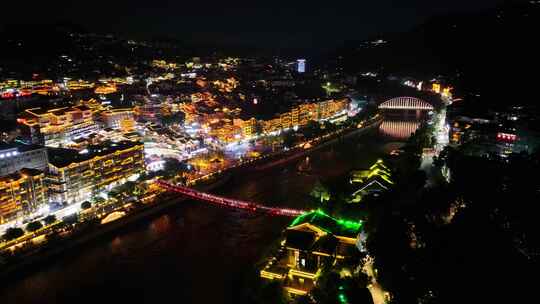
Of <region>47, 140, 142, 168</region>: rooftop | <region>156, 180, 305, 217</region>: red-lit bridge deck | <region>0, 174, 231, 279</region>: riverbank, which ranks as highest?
<region>47, 140, 142, 168</region>: rooftop

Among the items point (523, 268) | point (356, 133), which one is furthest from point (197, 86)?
point (523, 268)

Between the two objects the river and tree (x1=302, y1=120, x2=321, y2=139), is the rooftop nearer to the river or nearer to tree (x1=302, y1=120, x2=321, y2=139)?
the river

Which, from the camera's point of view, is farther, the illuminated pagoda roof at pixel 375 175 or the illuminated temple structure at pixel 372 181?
the illuminated pagoda roof at pixel 375 175

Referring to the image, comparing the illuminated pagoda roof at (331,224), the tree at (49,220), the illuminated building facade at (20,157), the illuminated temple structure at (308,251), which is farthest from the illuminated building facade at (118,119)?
the illuminated temple structure at (308,251)

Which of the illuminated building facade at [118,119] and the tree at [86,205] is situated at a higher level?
the illuminated building facade at [118,119]

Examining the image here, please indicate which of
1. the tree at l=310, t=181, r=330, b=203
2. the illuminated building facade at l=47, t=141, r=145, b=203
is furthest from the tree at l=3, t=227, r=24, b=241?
the tree at l=310, t=181, r=330, b=203

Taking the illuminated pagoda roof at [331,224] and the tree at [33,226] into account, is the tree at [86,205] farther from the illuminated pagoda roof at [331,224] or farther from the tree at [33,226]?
the illuminated pagoda roof at [331,224]

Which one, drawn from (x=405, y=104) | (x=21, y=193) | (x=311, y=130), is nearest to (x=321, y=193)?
(x=21, y=193)
